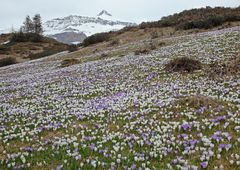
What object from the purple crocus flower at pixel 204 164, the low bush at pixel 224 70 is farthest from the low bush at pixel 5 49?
the purple crocus flower at pixel 204 164

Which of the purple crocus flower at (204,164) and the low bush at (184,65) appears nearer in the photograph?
the purple crocus flower at (204,164)

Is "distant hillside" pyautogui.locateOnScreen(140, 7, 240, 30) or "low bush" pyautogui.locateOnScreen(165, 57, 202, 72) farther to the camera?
"distant hillside" pyautogui.locateOnScreen(140, 7, 240, 30)

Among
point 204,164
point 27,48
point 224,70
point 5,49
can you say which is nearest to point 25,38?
point 27,48

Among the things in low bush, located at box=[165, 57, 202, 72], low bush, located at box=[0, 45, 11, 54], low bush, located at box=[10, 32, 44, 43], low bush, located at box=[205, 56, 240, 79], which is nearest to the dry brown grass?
low bush, located at box=[205, 56, 240, 79]

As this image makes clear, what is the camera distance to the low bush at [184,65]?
20109mm

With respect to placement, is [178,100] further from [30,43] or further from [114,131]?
[30,43]

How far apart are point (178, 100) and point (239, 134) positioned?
166 inches

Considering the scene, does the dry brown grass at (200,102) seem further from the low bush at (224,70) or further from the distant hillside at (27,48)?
the distant hillside at (27,48)

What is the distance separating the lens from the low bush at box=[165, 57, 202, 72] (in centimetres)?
2011

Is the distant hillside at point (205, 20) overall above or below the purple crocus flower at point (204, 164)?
above

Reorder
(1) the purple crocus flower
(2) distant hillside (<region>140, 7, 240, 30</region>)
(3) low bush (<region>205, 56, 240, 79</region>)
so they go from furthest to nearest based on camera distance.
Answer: (2) distant hillside (<region>140, 7, 240, 30</region>) < (3) low bush (<region>205, 56, 240, 79</region>) < (1) the purple crocus flower

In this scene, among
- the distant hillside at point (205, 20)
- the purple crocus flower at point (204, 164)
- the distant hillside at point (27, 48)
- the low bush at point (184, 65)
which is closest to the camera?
the purple crocus flower at point (204, 164)

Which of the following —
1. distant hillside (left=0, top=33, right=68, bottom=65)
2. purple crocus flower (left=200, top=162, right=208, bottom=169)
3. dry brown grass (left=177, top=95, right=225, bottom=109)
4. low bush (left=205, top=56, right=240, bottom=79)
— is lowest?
purple crocus flower (left=200, top=162, right=208, bottom=169)

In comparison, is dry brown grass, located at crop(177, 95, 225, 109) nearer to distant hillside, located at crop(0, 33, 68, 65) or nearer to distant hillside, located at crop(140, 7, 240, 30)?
distant hillside, located at crop(140, 7, 240, 30)
